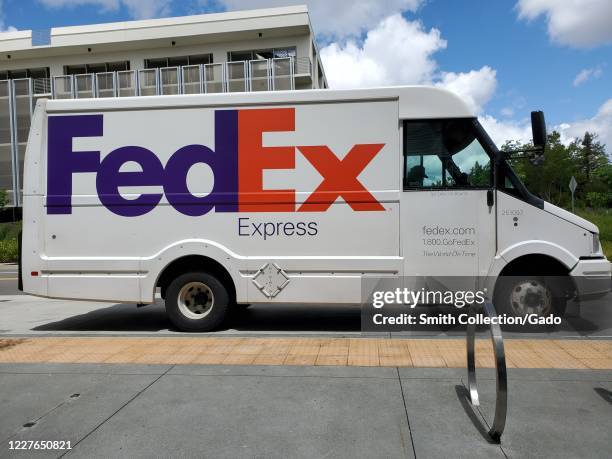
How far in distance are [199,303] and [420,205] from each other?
129 inches

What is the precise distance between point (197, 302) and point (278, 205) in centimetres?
179

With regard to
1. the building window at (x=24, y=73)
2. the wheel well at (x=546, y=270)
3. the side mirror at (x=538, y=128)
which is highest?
the building window at (x=24, y=73)

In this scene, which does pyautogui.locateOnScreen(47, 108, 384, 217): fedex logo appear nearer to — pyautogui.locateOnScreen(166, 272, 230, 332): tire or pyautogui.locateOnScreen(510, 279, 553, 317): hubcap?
pyautogui.locateOnScreen(166, 272, 230, 332): tire

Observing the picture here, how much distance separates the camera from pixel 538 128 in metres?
6.62

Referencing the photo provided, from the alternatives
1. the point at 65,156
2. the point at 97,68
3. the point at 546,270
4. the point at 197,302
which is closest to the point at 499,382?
the point at 546,270

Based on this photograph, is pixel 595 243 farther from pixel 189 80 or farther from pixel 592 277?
pixel 189 80

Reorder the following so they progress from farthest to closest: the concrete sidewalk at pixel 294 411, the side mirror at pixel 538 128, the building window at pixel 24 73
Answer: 1. the building window at pixel 24 73
2. the side mirror at pixel 538 128
3. the concrete sidewalk at pixel 294 411

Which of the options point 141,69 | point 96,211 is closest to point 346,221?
point 96,211

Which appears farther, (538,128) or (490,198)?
(490,198)

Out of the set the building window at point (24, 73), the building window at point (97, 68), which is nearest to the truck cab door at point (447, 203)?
the building window at point (97, 68)

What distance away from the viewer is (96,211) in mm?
7242

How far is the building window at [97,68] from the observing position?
108 feet

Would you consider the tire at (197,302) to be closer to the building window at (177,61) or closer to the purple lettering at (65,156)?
the purple lettering at (65,156)

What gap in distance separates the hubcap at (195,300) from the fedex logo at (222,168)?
103cm
